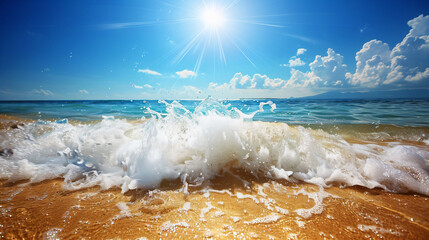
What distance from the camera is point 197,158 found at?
289cm

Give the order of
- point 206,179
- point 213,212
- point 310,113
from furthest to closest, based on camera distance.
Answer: point 310,113, point 206,179, point 213,212

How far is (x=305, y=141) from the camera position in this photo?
3.39 m

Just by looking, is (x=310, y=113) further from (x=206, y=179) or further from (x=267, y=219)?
(x=267, y=219)

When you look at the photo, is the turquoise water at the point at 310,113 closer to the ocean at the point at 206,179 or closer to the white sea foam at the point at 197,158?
the white sea foam at the point at 197,158

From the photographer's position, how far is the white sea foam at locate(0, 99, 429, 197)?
2.51 meters

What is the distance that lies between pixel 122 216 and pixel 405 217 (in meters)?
2.98

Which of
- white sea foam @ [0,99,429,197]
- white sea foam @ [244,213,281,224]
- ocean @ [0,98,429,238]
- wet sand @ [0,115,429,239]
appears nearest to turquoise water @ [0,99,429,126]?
white sea foam @ [0,99,429,197]

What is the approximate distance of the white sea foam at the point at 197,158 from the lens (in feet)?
8.22

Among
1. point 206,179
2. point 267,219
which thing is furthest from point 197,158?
point 267,219

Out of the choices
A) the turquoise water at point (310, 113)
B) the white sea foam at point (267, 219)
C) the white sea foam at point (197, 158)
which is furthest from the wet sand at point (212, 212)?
the turquoise water at point (310, 113)

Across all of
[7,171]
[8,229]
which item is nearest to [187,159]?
[8,229]

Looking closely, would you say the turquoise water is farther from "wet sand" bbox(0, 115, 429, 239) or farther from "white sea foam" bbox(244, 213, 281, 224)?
"white sea foam" bbox(244, 213, 281, 224)

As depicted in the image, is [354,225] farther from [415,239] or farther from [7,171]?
[7,171]

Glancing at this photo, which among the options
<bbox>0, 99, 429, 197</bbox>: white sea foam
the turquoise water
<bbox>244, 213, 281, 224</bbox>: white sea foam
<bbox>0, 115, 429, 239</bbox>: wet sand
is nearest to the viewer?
<bbox>0, 115, 429, 239</bbox>: wet sand
